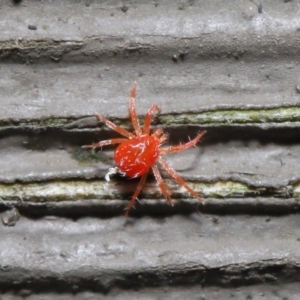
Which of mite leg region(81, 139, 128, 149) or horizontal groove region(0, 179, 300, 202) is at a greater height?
mite leg region(81, 139, 128, 149)

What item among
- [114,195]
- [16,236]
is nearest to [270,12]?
[114,195]

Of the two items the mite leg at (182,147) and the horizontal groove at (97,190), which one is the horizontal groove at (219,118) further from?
the horizontal groove at (97,190)

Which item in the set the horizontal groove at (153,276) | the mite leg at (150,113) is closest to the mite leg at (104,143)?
the mite leg at (150,113)

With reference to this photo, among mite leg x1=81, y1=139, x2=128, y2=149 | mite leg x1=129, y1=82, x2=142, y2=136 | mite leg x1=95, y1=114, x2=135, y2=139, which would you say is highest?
mite leg x1=129, y1=82, x2=142, y2=136

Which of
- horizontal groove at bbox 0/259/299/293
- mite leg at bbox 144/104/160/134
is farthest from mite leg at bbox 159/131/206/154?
horizontal groove at bbox 0/259/299/293

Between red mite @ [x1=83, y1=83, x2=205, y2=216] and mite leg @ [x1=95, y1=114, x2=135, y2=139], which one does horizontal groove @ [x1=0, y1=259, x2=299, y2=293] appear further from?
mite leg @ [x1=95, y1=114, x2=135, y2=139]

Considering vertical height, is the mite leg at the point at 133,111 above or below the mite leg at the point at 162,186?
above

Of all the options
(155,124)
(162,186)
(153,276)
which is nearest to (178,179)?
(162,186)
